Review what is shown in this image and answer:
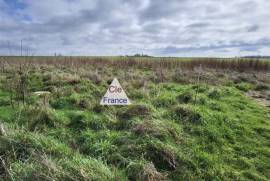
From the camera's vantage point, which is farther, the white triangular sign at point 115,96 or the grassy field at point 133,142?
the white triangular sign at point 115,96

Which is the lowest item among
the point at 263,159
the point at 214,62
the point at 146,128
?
the point at 263,159

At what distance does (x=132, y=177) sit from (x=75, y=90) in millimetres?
5427

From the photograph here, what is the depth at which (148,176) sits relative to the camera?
285cm

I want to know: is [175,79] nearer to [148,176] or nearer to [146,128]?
[146,128]

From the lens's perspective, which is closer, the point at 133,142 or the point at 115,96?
the point at 133,142

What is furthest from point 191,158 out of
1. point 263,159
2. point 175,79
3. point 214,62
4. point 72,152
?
point 214,62

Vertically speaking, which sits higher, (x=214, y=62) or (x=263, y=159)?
(x=214, y=62)

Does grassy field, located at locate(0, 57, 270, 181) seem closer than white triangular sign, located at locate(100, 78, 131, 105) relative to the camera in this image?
Yes

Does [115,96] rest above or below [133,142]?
above

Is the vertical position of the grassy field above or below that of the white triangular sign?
below

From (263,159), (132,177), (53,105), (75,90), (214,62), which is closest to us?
(132,177)

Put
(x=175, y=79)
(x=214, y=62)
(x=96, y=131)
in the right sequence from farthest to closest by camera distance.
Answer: (x=214, y=62)
(x=175, y=79)
(x=96, y=131)

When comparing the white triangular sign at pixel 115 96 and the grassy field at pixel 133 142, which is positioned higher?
the white triangular sign at pixel 115 96

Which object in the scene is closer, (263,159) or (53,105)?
(263,159)
